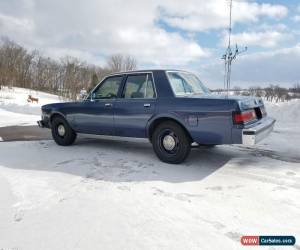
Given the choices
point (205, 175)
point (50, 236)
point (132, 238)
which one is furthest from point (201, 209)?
point (50, 236)

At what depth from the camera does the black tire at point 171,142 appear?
5.11 m

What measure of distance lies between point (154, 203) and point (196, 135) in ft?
5.59

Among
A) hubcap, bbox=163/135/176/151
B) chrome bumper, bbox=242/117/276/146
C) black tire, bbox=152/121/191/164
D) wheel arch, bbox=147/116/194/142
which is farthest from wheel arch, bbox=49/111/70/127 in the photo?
chrome bumper, bbox=242/117/276/146

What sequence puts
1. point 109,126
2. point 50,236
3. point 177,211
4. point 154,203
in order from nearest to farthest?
point 50,236 → point 177,211 → point 154,203 → point 109,126

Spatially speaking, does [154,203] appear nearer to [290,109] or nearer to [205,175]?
[205,175]

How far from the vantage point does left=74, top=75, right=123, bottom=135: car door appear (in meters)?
6.09

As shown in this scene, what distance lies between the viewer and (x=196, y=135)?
4.94m

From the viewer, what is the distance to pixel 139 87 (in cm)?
573

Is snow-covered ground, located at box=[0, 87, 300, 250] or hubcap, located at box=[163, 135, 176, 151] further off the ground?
hubcap, located at box=[163, 135, 176, 151]

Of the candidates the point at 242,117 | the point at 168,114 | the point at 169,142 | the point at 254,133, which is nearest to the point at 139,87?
→ the point at 168,114

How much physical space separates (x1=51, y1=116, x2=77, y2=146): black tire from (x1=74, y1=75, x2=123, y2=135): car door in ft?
1.23

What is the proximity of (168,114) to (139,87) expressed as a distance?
0.97m

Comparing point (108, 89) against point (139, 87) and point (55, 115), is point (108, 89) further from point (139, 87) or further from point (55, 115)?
point (55, 115)

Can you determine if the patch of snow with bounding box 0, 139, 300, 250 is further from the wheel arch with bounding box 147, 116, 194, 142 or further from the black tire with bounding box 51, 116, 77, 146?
the black tire with bounding box 51, 116, 77, 146
